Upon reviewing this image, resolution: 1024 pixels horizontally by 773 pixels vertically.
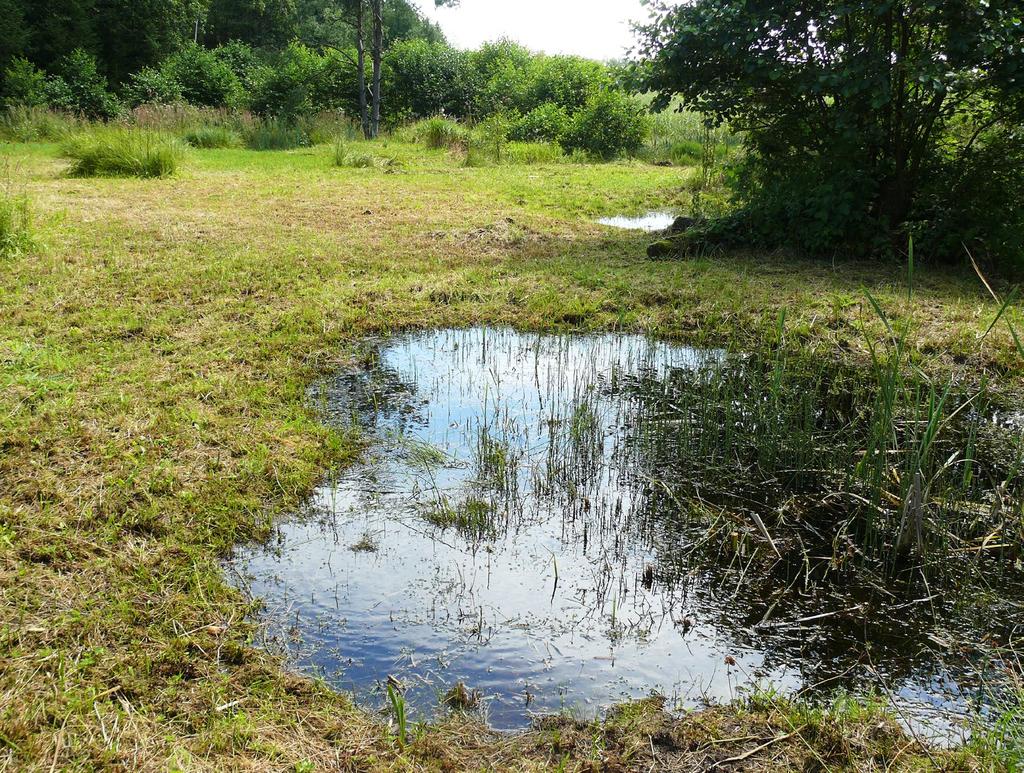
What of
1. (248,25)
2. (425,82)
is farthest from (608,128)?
(248,25)

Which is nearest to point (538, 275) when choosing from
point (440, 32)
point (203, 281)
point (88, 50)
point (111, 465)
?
point (203, 281)

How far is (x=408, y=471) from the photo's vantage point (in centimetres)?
405

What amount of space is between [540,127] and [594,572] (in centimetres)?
1866

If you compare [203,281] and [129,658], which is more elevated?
[203,281]

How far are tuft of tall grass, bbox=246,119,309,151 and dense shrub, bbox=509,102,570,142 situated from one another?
17.4 ft

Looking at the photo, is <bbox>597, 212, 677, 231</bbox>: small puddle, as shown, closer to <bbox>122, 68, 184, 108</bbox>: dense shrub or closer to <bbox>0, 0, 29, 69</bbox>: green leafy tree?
<bbox>122, 68, 184, 108</bbox>: dense shrub

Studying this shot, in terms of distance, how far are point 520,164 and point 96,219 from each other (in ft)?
31.7

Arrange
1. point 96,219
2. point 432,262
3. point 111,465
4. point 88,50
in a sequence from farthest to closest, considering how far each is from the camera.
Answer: point 88,50
point 96,219
point 432,262
point 111,465

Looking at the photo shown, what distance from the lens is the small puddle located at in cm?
1046

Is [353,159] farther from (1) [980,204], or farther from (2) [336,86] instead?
(2) [336,86]

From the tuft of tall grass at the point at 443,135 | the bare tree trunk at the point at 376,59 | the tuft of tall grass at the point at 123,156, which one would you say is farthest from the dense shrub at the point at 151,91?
the tuft of tall grass at the point at 123,156

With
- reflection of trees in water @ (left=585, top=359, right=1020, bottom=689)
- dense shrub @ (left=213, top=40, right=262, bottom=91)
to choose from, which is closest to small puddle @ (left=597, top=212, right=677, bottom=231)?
reflection of trees in water @ (left=585, top=359, right=1020, bottom=689)

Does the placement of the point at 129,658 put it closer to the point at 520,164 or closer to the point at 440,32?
the point at 520,164

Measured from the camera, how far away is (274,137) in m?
18.6
